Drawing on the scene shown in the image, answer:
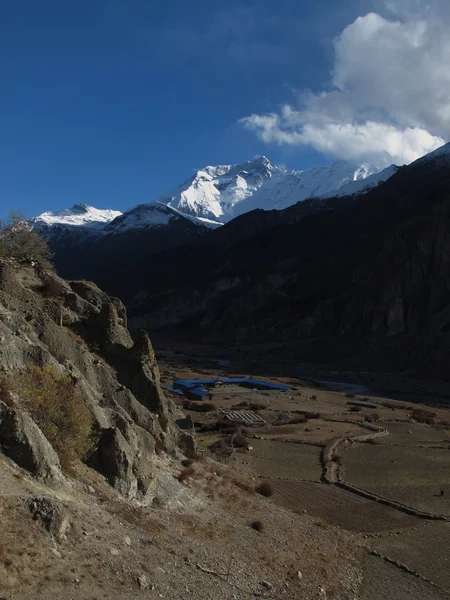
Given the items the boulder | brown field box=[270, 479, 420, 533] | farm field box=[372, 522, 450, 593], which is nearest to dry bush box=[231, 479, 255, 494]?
brown field box=[270, 479, 420, 533]

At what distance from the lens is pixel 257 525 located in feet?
60.2

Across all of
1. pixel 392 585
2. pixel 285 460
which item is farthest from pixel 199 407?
pixel 392 585

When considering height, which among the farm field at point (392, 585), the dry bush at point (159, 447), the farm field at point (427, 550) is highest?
the dry bush at point (159, 447)

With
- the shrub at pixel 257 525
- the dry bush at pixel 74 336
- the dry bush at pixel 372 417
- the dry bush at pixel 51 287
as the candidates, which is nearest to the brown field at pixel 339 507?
the shrub at pixel 257 525

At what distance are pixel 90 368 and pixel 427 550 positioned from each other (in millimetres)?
14012

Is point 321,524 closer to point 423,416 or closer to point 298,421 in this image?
point 298,421

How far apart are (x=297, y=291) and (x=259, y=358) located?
130 feet

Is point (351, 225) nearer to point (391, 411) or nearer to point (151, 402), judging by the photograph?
point (391, 411)

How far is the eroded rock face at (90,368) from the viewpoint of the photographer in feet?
43.5

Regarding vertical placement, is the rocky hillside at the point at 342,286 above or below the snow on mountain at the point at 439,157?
below

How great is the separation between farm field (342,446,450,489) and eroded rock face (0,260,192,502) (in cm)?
1145

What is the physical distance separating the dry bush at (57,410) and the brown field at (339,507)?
11493mm

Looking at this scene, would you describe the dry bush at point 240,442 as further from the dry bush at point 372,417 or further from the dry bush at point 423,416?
the dry bush at point 423,416

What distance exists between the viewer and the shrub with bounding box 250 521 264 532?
59.5ft
